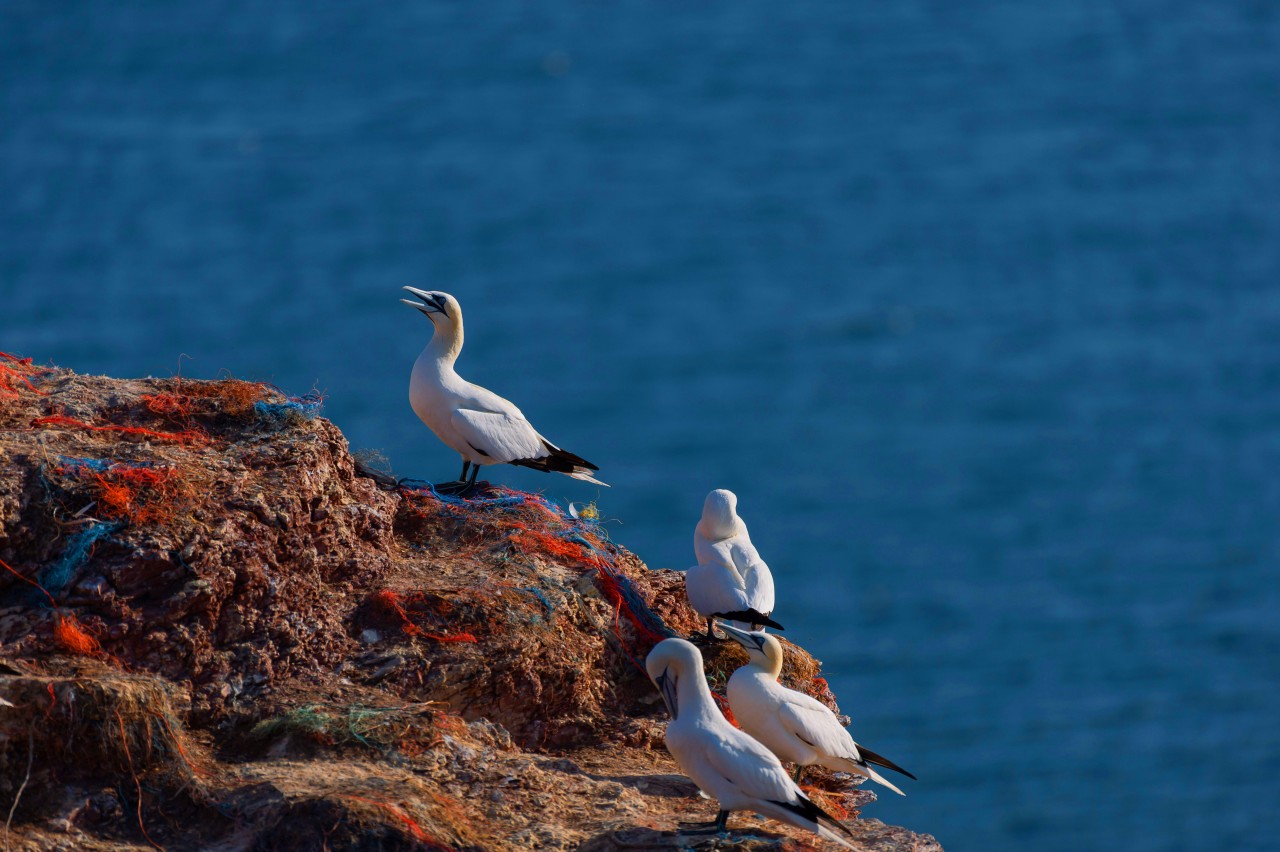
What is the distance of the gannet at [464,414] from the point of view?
14.6 metres

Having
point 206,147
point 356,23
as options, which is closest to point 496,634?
point 206,147

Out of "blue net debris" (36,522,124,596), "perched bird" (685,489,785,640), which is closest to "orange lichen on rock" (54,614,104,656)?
"blue net debris" (36,522,124,596)

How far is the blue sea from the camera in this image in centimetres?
5050

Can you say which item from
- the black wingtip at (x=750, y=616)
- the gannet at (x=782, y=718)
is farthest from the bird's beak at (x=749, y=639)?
the black wingtip at (x=750, y=616)

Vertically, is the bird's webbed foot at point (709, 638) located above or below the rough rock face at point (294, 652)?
above

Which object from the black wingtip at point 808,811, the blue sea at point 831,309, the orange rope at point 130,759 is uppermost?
the blue sea at point 831,309

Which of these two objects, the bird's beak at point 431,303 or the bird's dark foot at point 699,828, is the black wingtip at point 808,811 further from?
the bird's beak at point 431,303

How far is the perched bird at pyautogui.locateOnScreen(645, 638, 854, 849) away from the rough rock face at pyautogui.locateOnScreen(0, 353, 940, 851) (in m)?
0.23

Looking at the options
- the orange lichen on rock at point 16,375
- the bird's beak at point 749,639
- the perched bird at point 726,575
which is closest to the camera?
the bird's beak at point 749,639

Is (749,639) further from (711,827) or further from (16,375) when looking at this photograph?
(16,375)

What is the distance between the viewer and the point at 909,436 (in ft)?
204

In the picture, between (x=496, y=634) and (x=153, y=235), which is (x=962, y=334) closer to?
(x=153, y=235)

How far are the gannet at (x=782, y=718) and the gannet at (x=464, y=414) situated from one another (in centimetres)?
322

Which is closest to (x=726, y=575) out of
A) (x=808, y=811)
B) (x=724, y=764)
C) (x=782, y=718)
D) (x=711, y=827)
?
(x=782, y=718)
